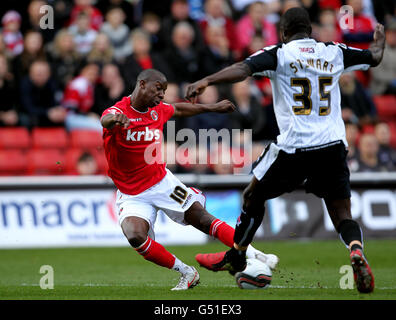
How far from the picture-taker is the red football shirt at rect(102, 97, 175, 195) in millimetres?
7898

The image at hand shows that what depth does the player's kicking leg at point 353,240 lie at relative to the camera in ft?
21.2

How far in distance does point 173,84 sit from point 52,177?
9.42 ft

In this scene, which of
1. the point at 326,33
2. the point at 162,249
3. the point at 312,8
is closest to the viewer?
the point at 162,249

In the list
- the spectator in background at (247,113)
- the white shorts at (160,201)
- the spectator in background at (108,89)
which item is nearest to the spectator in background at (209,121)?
the spectator in background at (247,113)

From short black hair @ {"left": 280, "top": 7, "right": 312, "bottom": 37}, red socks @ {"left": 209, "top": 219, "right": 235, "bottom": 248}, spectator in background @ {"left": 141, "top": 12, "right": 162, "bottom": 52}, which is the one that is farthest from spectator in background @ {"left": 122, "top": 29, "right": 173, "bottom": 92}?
short black hair @ {"left": 280, "top": 7, "right": 312, "bottom": 37}

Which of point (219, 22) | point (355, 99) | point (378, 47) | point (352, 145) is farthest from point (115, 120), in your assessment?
point (219, 22)

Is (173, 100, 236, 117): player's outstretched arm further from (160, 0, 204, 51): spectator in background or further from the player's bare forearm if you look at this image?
(160, 0, 204, 51): spectator in background

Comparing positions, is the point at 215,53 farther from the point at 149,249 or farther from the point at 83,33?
the point at 149,249

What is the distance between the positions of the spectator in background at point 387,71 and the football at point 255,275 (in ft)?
32.5

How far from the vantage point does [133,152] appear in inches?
313

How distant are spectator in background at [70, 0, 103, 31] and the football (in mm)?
9198

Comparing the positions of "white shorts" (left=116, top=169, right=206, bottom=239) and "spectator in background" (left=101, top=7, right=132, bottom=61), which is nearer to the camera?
"white shorts" (left=116, top=169, right=206, bottom=239)

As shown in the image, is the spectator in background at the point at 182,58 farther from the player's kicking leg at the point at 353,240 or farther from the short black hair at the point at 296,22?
the player's kicking leg at the point at 353,240

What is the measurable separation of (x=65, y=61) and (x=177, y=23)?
238 cm
